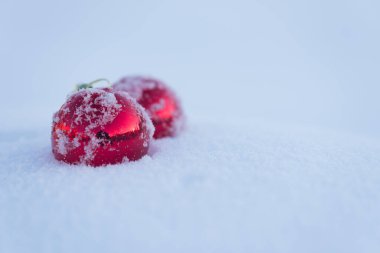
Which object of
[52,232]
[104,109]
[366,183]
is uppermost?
[104,109]

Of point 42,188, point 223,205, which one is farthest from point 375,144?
point 42,188

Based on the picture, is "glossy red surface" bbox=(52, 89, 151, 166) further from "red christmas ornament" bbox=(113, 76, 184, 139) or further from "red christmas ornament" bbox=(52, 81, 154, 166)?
"red christmas ornament" bbox=(113, 76, 184, 139)

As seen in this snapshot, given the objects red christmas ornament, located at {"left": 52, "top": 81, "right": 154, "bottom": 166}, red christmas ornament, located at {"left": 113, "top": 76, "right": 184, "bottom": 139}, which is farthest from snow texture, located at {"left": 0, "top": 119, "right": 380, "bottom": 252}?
red christmas ornament, located at {"left": 113, "top": 76, "right": 184, "bottom": 139}

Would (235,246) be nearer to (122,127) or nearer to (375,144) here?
(122,127)

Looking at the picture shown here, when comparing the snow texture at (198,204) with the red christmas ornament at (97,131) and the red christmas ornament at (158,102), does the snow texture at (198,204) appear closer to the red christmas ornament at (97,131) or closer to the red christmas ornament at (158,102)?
the red christmas ornament at (97,131)

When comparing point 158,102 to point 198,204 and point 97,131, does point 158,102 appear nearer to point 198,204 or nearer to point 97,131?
point 97,131

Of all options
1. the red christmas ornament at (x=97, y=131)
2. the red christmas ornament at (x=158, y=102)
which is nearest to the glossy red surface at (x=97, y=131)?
the red christmas ornament at (x=97, y=131)

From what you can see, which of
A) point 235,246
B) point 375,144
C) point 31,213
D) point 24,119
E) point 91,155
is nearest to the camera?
point 235,246
